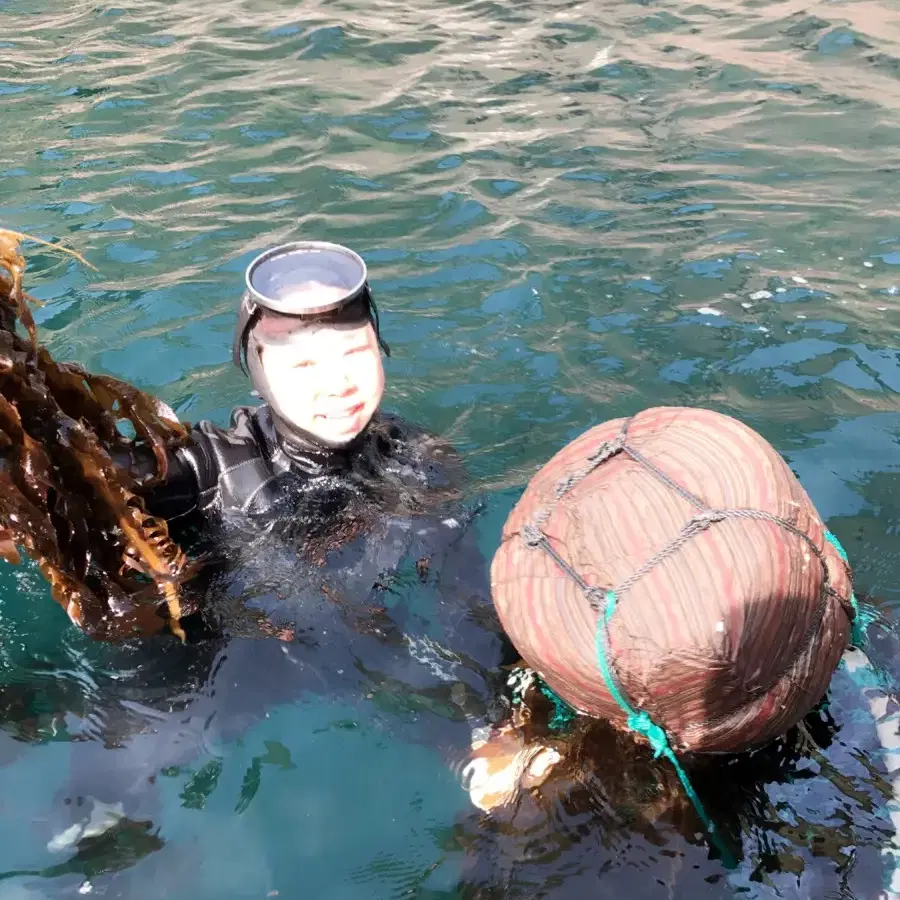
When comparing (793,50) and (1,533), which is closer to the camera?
(1,533)

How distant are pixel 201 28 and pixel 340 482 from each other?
28.5ft

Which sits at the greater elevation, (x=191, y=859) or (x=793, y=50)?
(x=793, y=50)

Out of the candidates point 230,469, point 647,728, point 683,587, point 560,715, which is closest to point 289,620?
point 230,469

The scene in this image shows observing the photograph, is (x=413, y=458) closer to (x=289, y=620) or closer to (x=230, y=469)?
(x=230, y=469)

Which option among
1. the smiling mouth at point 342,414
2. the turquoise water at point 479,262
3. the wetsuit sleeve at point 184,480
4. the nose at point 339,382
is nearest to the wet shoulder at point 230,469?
the wetsuit sleeve at point 184,480

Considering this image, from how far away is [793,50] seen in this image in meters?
10.0

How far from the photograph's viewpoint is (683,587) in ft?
8.43

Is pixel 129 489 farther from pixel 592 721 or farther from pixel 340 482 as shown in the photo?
pixel 592 721

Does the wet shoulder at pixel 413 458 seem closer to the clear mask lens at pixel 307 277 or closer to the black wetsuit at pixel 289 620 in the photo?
the black wetsuit at pixel 289 620

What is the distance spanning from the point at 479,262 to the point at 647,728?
4.70 meters

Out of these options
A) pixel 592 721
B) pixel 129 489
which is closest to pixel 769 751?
pixel 592 721

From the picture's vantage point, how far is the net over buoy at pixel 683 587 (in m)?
2.56

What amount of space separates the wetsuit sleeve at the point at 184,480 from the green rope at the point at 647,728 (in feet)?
6.50

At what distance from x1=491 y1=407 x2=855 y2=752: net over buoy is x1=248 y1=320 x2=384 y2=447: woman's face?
4.25 ft
